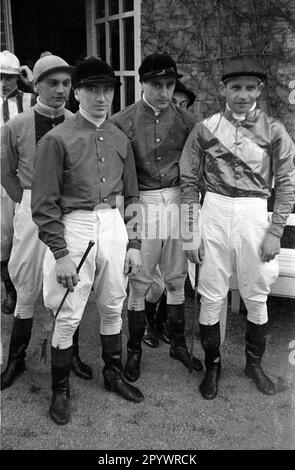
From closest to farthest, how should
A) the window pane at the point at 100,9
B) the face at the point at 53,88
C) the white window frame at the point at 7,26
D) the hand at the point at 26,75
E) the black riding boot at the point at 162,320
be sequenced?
the face at the point at 53,88 → the black riding boot at the point at 162,320 → the hand at the point at 26,75 → the white window frame at the point at 7,26 → the window pane at the point at 100,9

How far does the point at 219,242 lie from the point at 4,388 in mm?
1564

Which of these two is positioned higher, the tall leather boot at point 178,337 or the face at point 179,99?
the face at point 179,99

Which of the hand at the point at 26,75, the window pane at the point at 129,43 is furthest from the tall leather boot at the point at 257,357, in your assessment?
the window pane at the point at 129,43

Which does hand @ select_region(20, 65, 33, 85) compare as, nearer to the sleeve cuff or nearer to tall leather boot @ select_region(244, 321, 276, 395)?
the sleeve cuff

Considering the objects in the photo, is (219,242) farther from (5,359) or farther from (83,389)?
(5,359)

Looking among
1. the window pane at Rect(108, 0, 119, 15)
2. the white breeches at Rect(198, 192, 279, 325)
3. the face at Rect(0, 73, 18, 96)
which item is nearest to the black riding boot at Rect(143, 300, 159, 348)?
the white breeches at Rect(198, 192, 279, 325)

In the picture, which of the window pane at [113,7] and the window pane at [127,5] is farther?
the window pane at [113,7]

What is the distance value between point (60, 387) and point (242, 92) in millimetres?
1914

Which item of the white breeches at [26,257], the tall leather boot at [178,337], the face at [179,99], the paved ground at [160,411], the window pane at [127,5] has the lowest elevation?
the paved ground at [160,411]

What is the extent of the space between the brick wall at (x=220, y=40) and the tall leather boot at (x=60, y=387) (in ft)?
11.9

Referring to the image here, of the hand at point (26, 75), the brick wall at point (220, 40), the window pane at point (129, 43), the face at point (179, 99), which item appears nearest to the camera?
the face at point (179, 99)

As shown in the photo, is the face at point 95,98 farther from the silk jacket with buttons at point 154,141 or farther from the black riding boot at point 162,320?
the black riding boot at point 162,320

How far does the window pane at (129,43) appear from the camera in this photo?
586 cm

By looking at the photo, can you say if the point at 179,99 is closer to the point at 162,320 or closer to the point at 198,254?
the point at 198,254
